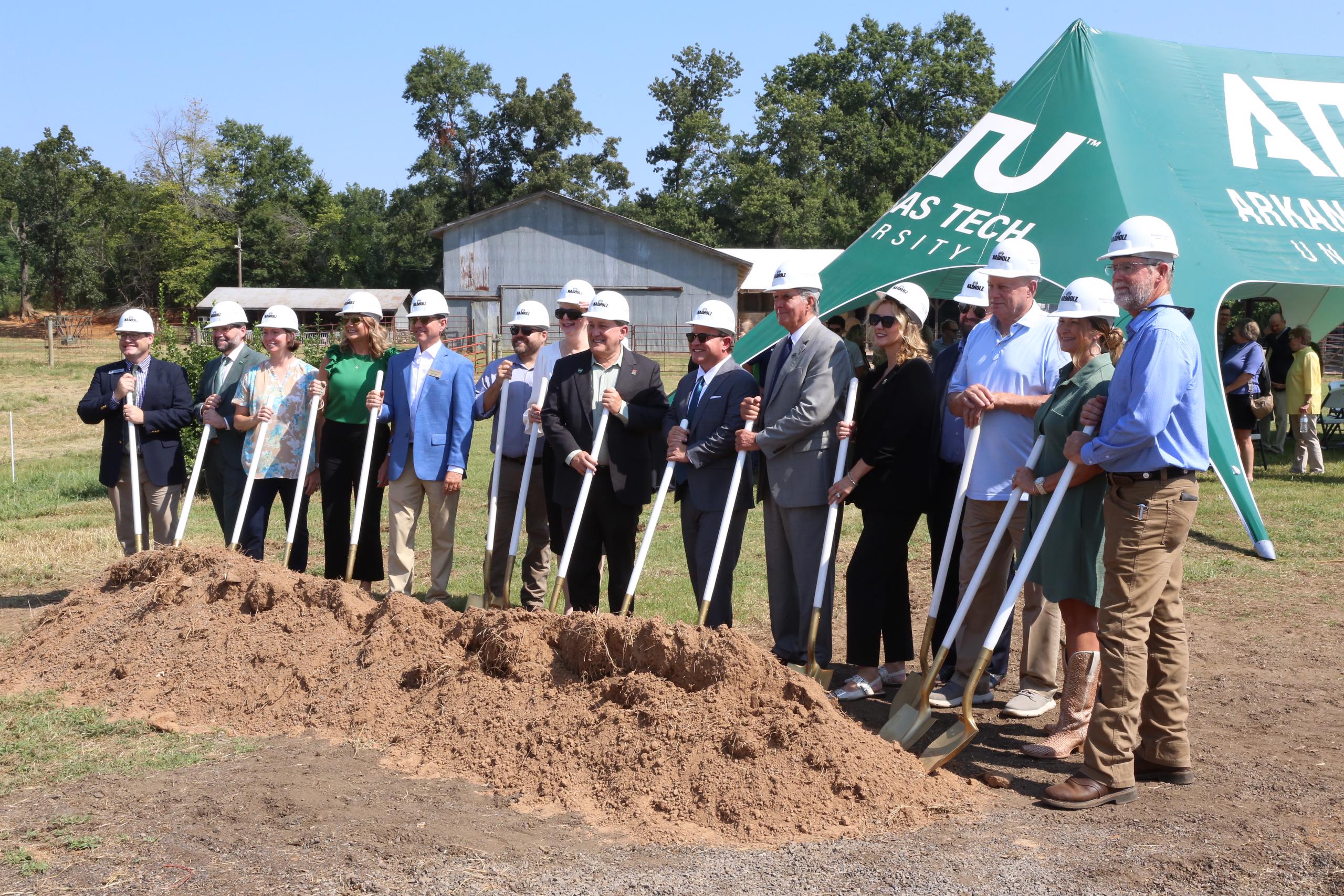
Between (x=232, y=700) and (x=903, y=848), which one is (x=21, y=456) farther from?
(x=903, y=848)

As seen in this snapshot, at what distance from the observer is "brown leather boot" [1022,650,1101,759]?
4.96 metres

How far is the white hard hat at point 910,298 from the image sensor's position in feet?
18.5

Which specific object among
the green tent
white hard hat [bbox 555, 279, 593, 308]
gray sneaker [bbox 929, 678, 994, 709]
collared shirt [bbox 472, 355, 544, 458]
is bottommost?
gray sneaker [bbox 929, 678, 994, 709]

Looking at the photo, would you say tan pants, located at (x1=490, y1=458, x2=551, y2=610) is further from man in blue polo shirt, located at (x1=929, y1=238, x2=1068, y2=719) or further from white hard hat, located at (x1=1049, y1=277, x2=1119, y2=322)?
white hard hat, located at (x1=1049, y1=277, x2=1119, y2=322)

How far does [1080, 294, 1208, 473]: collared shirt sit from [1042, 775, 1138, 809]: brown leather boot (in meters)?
1.22

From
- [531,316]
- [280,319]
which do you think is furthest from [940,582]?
[280,319]

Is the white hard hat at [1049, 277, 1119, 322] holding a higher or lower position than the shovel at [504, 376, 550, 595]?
higher

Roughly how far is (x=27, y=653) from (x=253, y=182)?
61716 millimetres

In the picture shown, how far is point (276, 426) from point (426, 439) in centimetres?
108

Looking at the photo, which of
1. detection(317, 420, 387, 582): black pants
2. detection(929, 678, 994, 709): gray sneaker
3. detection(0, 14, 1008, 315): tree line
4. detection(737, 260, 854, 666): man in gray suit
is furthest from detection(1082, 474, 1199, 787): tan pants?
detection(0, 14, 1008, 315): tree line

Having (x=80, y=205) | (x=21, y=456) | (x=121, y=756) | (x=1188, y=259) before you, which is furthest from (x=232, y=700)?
(x=80, y=205)

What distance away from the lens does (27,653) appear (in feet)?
20.5

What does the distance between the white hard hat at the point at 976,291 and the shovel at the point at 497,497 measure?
112 inches

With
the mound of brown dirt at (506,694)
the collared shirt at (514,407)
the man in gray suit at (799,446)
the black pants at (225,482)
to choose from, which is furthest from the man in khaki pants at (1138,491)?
the black pants at (225,482)
